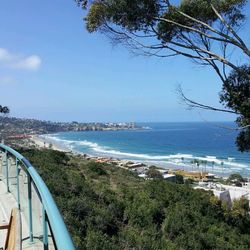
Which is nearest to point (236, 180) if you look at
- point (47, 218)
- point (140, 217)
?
point (140, 217)

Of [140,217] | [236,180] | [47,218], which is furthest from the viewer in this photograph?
[236,180]

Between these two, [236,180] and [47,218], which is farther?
[236,180]

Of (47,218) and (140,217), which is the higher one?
(47,218)

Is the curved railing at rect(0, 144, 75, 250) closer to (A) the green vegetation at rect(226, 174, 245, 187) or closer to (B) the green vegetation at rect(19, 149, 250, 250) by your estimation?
(B) the green vegetation at rect(19, 149, 250, 250)

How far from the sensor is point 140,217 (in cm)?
1261

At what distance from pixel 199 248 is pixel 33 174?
9981mm

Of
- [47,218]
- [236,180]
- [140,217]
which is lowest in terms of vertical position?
[236,180]

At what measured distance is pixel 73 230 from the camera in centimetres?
916

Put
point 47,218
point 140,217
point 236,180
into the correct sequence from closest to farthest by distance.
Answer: point 47,218 < point 140,217 < point 236,180

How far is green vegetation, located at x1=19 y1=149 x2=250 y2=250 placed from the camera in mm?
10141

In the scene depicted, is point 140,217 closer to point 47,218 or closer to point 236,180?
point 47,218

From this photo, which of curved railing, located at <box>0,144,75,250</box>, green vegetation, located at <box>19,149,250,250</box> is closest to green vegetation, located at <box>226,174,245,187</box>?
Answer: green vegetation, located at <box>19,149,250,250</box>

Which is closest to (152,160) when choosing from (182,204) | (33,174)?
(182,204)

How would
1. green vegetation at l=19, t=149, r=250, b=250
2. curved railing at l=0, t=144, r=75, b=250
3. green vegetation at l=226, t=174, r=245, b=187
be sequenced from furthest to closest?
green vegetation at l=226, t=174, r=245, b=187 < green vegetation at l=19, t=149, r=250, b=250 < curved railing at l=0, t=144, r=75, b=250
